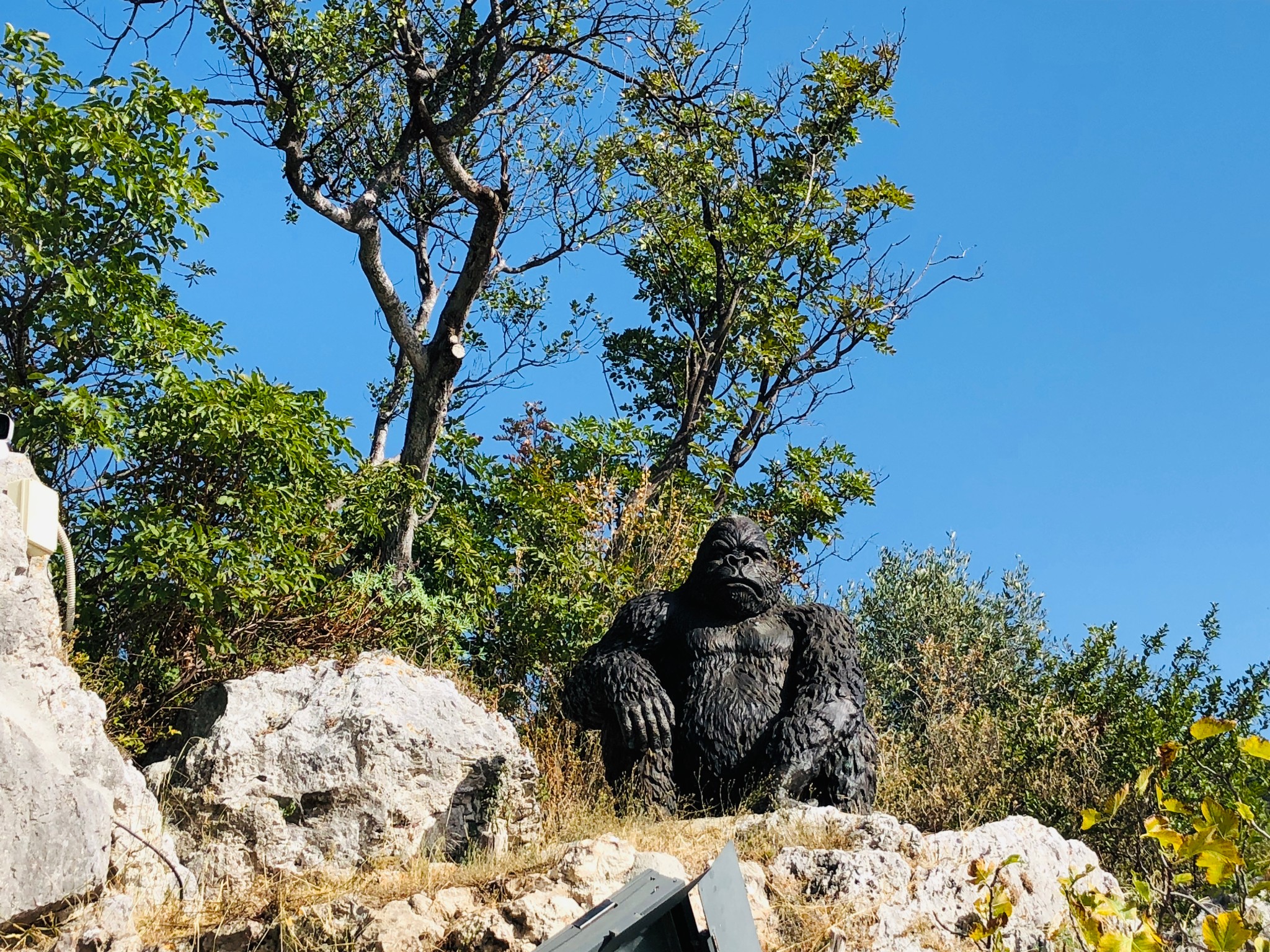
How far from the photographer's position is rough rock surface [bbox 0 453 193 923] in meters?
6.44

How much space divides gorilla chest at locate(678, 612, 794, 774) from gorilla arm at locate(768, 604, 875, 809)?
0.12 m

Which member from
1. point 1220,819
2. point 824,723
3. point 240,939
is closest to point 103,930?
point 240,939

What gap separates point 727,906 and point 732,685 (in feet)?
14.4

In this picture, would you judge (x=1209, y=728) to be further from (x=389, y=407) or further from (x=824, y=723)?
(x=389, y=407)

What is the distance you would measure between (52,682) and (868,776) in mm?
4907

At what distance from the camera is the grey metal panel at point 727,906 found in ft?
16.2

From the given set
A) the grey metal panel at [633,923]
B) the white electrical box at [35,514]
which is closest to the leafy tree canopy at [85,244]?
the white electrical box at [35,514]

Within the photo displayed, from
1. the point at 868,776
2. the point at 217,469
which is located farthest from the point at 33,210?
the point at 868,776

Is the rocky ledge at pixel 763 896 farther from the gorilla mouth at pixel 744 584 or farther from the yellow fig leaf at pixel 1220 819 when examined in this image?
the yellow fig leaf at pixel 1220 819

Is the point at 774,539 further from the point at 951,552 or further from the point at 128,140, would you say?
the point at 128,140

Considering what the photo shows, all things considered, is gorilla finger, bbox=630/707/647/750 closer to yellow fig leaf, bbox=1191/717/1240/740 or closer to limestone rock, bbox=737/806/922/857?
limestone rock, bbox=737/806/922/857

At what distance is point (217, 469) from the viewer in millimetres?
10578

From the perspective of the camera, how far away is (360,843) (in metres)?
8.28

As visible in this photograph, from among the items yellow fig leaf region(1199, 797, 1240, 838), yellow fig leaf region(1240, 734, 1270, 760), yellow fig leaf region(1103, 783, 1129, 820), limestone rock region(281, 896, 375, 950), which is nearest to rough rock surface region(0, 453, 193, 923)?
limestone rock region(281, 896, 375, 950)
